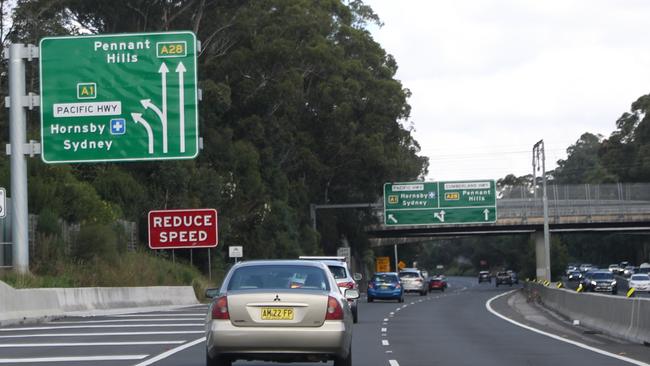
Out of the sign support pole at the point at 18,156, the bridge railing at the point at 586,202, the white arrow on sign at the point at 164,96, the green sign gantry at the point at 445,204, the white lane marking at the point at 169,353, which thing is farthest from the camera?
the bridge railing at the point at 586,202

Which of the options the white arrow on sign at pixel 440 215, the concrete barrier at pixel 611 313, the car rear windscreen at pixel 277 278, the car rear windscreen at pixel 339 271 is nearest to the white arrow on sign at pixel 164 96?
the car rear windscreen at pixel 339 271

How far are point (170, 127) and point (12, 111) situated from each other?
4298 millimetres

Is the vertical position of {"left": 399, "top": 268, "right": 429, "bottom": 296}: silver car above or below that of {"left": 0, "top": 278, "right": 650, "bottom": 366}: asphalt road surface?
below

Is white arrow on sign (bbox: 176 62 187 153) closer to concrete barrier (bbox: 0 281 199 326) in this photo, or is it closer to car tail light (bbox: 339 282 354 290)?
concrete barrier (bbox: 0 281 199 326)

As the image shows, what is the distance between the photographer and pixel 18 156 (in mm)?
32156

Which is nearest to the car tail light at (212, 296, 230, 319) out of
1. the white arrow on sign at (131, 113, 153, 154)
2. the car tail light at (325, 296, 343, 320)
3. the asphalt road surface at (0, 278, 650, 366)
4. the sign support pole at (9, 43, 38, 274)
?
the car tail light at (325, 296, 343, 320)

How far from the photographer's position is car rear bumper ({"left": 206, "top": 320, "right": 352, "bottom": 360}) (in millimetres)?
14148

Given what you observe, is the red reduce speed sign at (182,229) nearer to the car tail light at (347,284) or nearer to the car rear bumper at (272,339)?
the car tail light at (347,284)

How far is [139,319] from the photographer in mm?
31109

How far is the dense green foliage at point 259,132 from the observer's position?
52906 millimetres

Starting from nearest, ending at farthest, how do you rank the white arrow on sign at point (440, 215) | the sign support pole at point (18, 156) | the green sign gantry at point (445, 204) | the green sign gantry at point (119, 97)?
the sign support pole at point (18, 156)
the green sign gantry at point (119, 97)
the white arrow on sign at point (440, 215)
the green sign gantry at point (445, 204)

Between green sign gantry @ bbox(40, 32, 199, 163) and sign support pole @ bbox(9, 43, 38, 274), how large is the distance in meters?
1.03

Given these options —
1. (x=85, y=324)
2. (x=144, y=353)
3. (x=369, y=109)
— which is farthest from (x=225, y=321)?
(x=369, y=109)

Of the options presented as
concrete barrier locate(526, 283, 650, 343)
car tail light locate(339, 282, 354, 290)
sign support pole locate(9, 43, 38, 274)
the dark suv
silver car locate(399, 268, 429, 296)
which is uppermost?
sign support pole locate(9, 43, 38, 274)
